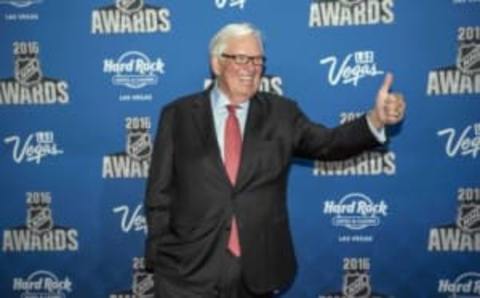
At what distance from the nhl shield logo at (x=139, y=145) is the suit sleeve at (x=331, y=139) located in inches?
30.2

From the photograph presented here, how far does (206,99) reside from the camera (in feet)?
6.78

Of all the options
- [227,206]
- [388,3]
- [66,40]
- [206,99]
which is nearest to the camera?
[227,206]

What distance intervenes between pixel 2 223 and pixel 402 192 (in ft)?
6.10

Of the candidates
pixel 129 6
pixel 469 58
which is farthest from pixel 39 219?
pixel 469 58

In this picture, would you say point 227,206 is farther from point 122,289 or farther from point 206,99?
point 122,289

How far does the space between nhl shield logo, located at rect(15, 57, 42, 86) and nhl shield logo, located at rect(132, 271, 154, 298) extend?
3.32ft

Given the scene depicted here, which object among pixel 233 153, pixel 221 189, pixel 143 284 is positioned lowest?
pixel 143 284

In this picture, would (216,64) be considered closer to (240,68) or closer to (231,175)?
(240,68)

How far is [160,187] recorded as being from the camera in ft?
6.59

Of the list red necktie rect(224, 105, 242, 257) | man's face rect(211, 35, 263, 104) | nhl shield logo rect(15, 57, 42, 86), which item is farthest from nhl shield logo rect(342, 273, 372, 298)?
nhl shield logo rect(15, 57, 42, 86)

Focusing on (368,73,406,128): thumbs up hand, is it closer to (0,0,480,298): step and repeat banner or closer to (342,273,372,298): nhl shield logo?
(0,0,480,298): step and repeat banner

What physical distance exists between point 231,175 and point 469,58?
117 centimetres

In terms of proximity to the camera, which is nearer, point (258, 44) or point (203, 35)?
point (258, 44)

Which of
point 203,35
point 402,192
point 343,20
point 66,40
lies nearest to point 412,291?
point 402,192
